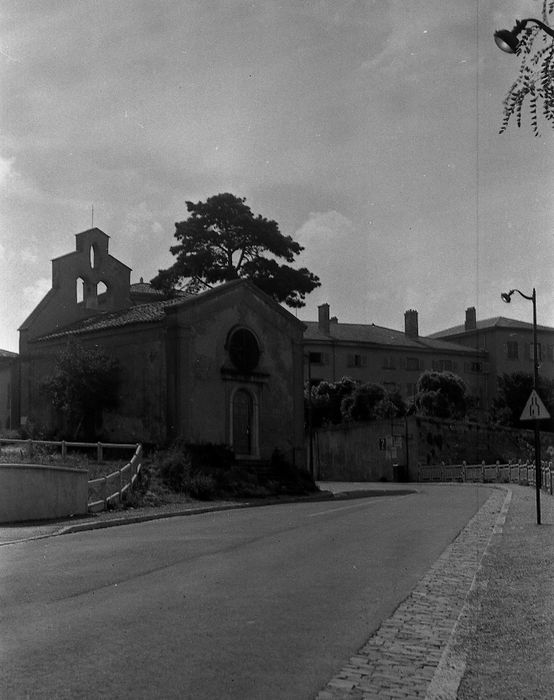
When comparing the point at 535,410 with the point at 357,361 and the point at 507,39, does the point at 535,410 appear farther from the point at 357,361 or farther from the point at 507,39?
the point at 357,361

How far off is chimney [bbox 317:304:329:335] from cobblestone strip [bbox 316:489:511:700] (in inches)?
2905

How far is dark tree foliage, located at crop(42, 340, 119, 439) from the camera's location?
33.7 m

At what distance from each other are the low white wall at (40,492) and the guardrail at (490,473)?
722 inches

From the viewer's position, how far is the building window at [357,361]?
82.8 meters

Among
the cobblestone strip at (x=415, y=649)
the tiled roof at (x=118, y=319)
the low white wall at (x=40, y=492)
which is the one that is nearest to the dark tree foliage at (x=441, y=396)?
the tiled roof at (x=118, y=319)

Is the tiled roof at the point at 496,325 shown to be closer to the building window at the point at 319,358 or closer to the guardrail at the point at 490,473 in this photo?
the building window at the point at 319,358

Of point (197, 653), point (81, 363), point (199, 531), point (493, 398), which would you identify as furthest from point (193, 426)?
point (493, 398)

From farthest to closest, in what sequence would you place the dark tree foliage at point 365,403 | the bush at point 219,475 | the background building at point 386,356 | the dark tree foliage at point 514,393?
the background building at point 386,356, the dark tree foliage at point 514,393, the dark tree foliage at point 365,403, the bush at point 219,475

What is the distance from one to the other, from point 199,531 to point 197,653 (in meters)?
10.2

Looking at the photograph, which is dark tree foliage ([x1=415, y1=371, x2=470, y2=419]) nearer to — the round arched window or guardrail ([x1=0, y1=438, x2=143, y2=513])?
the round arched window

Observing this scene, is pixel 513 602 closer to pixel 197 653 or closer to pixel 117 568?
pixel 197 653

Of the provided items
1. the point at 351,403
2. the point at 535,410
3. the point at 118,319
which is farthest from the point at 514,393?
the point at 535,410

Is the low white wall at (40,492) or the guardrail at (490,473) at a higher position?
the low white wall at (40,492)

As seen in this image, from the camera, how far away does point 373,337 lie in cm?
8512
